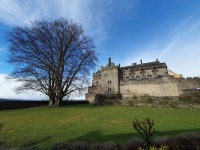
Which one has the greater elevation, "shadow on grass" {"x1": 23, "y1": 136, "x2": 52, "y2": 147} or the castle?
the castle

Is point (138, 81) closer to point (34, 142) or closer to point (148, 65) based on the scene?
point (148, 65)

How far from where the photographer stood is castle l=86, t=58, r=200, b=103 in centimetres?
3969

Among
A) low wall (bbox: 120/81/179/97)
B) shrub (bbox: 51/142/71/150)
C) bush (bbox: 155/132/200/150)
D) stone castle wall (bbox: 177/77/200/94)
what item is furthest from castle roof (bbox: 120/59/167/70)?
shrub (bbox: 51/142/71/150)

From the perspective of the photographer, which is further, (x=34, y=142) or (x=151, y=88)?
(x=151, y=88)

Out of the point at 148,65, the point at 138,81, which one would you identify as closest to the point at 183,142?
the point at 138,81

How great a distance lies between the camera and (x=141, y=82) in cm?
4459

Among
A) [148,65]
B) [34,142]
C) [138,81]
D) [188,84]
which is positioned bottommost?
[34,142]

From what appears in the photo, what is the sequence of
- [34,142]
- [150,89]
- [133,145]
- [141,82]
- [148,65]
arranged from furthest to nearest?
[148,65] < [141,82] < [150,89] < [34,142] < [133,145]

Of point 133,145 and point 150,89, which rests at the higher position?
point 150,89

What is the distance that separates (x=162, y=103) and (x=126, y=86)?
70.0 ft

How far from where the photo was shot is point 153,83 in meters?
42.8

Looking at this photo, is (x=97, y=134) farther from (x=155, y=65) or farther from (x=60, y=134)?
(x=155, y=65)

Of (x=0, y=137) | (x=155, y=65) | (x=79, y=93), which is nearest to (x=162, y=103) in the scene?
(x=79, y=93)

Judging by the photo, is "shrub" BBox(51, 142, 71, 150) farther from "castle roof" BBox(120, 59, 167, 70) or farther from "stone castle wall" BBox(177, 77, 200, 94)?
"castle roof" BBox(120, 59, 167, 70)
